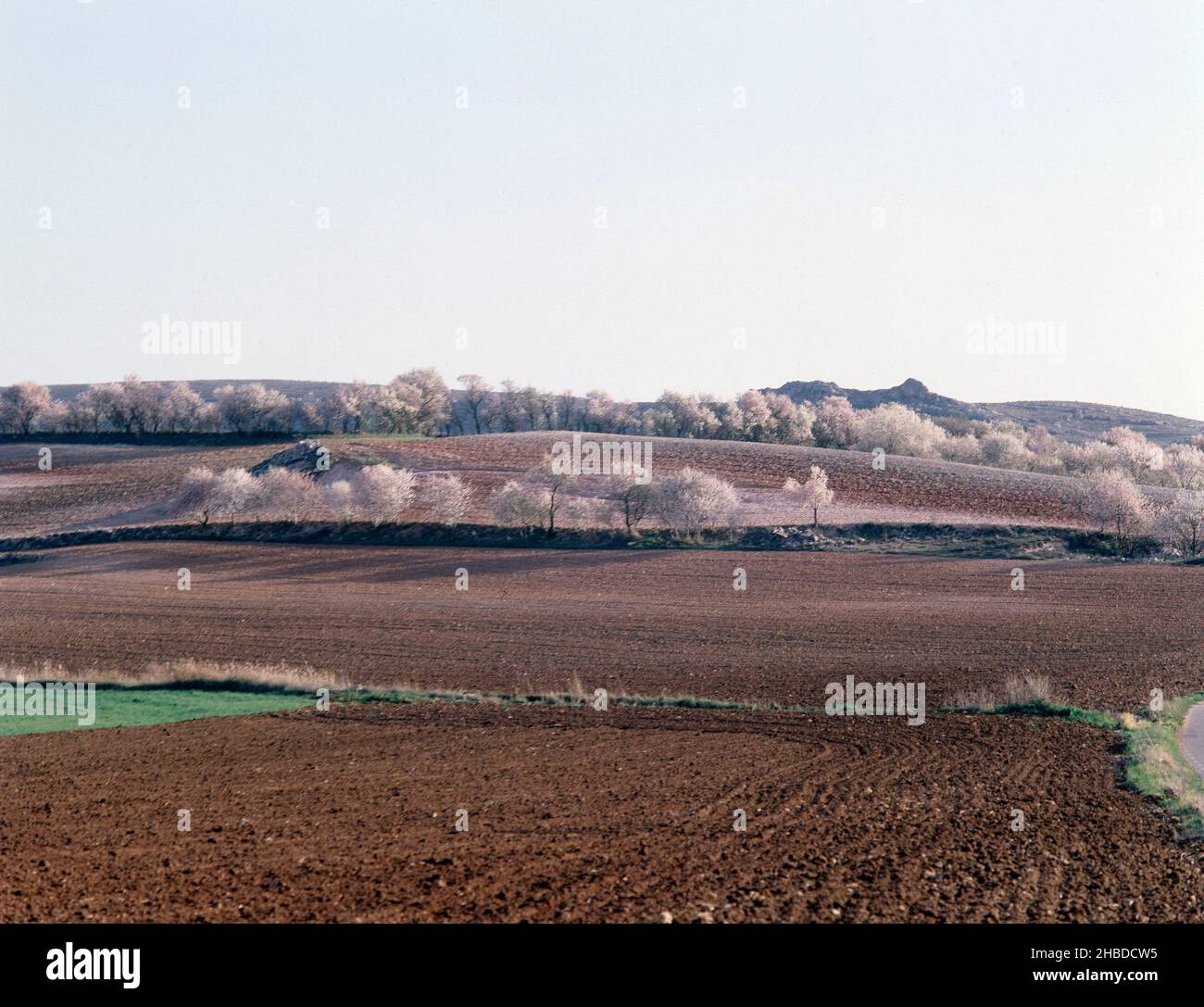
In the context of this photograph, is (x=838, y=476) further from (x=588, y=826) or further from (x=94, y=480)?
(x=588, y=826)

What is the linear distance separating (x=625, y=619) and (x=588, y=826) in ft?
92.0

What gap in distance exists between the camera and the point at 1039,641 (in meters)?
35.5

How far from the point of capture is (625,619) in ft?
138

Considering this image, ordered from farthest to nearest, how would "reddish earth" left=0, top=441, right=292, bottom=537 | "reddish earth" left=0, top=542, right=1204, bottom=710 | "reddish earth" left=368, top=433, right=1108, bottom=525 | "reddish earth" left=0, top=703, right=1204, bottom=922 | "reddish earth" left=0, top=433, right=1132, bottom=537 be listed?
1. "reddish earth" left=0, top=441, right=292, bottom=537
2. "reddish earth" left=0, top=433, right=1132, bottom=537
3. "reddish earth" left=368, top=433, right=1108, bottom=525
4. "reddish earth" left=0, top=542, right=1204, bottom=710
5. "reddish earth" left=0, top=703, right=1204, bottom=922

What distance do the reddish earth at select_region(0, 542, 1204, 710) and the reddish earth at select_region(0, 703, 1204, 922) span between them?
7271 mm

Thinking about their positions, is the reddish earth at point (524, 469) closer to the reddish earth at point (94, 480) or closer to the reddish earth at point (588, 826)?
the reddish earth at point (94, 480)

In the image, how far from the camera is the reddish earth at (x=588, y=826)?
35.6 feet

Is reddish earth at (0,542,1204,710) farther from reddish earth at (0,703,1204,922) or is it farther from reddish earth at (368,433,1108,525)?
reddish earth at (368,433,1108,525)

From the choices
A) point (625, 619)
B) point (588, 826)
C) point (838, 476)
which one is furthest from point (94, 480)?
point (588, 826)

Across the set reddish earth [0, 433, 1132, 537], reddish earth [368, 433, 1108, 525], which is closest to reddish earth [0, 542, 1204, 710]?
reddish earth [0, 433, 1132, 537]

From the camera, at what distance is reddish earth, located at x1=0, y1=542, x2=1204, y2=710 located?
101 feet

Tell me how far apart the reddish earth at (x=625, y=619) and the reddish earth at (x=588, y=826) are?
286 inches

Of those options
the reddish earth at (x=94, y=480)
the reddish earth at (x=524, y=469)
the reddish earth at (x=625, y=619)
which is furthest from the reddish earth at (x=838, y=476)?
the reddish earth at (x=625, y=619)
